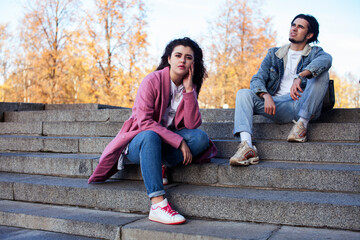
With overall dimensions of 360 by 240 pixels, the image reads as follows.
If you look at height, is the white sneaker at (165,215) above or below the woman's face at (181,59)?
below

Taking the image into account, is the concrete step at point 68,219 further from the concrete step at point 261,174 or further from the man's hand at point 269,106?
the man's hand at point 269,106

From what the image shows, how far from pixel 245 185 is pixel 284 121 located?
3.43 feet

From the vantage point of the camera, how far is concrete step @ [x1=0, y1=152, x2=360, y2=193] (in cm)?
269

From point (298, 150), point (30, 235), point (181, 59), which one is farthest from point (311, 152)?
point (30, 235)

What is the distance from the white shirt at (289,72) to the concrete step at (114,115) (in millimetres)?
589

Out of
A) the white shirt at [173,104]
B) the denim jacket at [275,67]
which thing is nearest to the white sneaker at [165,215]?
the white shirt at [173,104]

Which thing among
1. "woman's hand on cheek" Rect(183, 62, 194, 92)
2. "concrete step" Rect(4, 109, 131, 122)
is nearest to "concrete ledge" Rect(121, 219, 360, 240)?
"woman's hand on cheek" Rect(183, 62, 194, 92)

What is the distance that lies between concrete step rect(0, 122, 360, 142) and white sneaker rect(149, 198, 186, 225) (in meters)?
1.64

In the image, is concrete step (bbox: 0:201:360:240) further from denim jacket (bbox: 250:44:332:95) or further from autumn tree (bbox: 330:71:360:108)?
autumn tree (bbox: 330:71:360:108)

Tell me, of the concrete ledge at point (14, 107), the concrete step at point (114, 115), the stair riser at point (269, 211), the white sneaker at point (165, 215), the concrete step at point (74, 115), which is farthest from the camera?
the concrete ledge at point (14, 107)

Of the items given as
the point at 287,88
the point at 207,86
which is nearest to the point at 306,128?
the point at 287,88

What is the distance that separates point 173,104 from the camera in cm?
313

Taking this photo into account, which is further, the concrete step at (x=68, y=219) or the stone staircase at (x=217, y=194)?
the concrete step at (x=68, y=219)

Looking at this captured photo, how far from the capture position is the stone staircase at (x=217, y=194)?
2.37 meters
